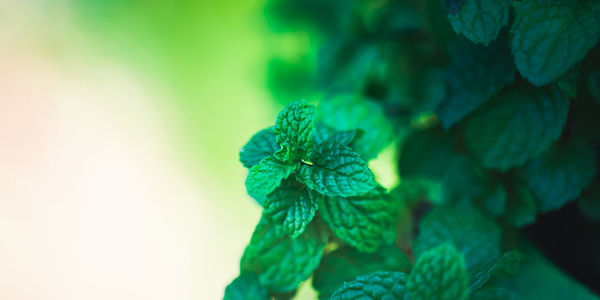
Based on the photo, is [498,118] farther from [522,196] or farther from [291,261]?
[291,261]

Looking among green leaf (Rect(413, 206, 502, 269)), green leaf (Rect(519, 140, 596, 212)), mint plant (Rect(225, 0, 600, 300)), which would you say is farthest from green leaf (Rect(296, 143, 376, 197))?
green leaf (Rect(519, 140, 596, 212))

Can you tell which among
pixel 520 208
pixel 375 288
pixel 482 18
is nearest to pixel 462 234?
pixel 520 208

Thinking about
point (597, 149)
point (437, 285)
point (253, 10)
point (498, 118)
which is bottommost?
point (437, 285)

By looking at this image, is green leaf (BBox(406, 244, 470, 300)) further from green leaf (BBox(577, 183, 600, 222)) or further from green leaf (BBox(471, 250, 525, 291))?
green leaf (BBox(577, 183, 600, 222))

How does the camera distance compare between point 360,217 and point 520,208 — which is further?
point 520,208

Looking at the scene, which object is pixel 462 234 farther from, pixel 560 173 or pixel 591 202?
pixel 591 202

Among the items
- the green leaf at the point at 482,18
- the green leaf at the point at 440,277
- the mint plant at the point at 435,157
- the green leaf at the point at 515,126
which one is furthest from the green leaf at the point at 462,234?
the green leaf at the point at 482,18

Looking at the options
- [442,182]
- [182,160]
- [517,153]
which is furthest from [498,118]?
[182,160]
